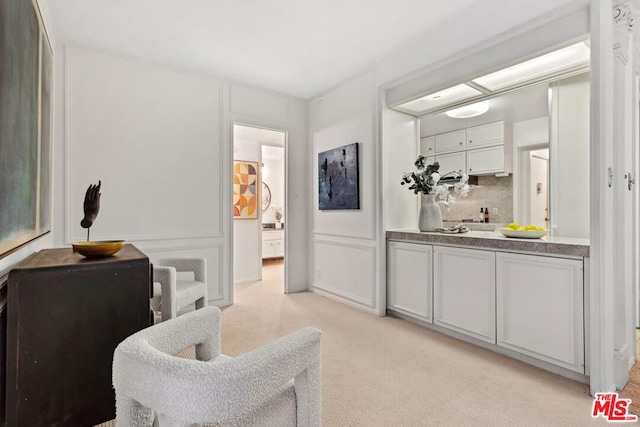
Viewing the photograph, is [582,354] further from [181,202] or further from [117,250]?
[181,202]

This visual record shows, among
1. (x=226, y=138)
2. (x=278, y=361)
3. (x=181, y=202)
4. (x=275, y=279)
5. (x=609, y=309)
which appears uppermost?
(x=226, y=138)

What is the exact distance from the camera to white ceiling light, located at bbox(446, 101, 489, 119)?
10.7ft

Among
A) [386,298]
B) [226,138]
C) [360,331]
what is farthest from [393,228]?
[226,138]

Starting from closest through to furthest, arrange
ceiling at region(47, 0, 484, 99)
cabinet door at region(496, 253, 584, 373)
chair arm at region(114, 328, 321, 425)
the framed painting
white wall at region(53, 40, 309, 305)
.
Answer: chair arm at region(114, 328, 321, 425), the framed painting, cabinet door at region(496, 253, 584, 373), ceiling at region(47, 0, 484, 99), white wall at region(53, 40, 309, 305)

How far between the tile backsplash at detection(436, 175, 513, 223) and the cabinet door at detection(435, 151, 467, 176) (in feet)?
0.80

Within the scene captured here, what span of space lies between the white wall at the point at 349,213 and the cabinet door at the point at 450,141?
79 cm

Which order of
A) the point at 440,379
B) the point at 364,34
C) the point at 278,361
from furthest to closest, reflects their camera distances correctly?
1. the point at 364,34
2. the point at 440,379
3. the point at 278,361

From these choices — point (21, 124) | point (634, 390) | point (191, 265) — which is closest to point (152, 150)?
point (191, 265)

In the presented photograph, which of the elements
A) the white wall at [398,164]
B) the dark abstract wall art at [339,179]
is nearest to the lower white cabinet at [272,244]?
the dark abstract wall art at [339,179]

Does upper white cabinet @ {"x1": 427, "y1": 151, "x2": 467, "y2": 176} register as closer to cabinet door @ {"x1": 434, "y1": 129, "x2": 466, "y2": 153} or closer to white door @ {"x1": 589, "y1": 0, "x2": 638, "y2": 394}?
cabinet door @ {"x1": 434, "y1": 129, "x2": 466, "y2": 153}

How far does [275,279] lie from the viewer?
214 inches

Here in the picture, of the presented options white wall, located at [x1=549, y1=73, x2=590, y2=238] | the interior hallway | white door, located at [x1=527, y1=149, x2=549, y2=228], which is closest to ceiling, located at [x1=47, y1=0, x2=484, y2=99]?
white wall, located at [x1=549, y1=73, x2=590, y2=238]

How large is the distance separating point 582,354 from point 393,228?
1890mm

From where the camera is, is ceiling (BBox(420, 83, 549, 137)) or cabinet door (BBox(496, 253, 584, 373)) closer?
cabinet door (BBox(496, 253, 584, 373))
